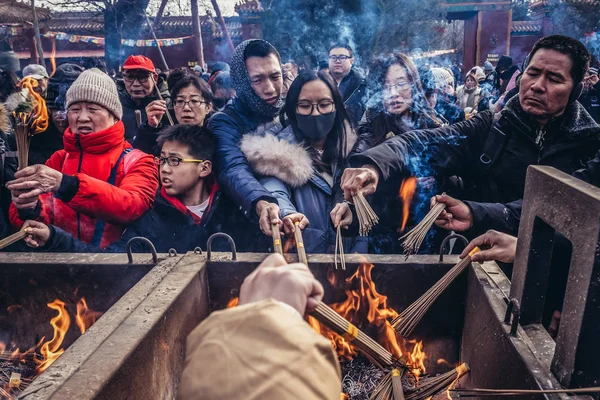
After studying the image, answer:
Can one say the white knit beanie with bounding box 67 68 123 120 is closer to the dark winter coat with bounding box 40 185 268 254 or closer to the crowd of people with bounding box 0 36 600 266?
the crowd of people with bounding box 0 36 600 266

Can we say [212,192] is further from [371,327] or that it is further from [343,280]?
[371,327]

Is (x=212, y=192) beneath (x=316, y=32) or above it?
beneath

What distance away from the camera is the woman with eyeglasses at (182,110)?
398 cm

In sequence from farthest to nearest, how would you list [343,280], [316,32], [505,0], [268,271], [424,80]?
[505,0], [316,32], [424,80], [343,280], [268,271]

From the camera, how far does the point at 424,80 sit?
13.0 ft

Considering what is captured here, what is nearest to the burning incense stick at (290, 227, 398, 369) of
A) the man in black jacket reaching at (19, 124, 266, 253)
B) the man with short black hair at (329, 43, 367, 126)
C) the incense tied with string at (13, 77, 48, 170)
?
the man in black jacket reaching at (19, 124, 266, 253)

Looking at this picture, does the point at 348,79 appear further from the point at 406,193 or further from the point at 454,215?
the point at 454,215

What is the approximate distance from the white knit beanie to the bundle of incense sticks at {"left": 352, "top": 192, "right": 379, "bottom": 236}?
203cm

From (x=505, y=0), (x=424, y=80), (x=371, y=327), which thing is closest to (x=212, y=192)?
(x=371, y=327)

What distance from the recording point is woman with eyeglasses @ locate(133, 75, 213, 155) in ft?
13.1

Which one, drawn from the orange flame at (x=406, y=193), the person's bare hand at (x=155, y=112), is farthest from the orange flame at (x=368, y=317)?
the person's bare hand at (x=155, y=112)

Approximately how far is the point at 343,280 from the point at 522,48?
20.7 m

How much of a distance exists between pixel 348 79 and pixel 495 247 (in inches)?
111

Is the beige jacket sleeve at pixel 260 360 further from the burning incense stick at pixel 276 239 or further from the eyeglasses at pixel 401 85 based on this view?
the eyeglasses at pixel 401 85
